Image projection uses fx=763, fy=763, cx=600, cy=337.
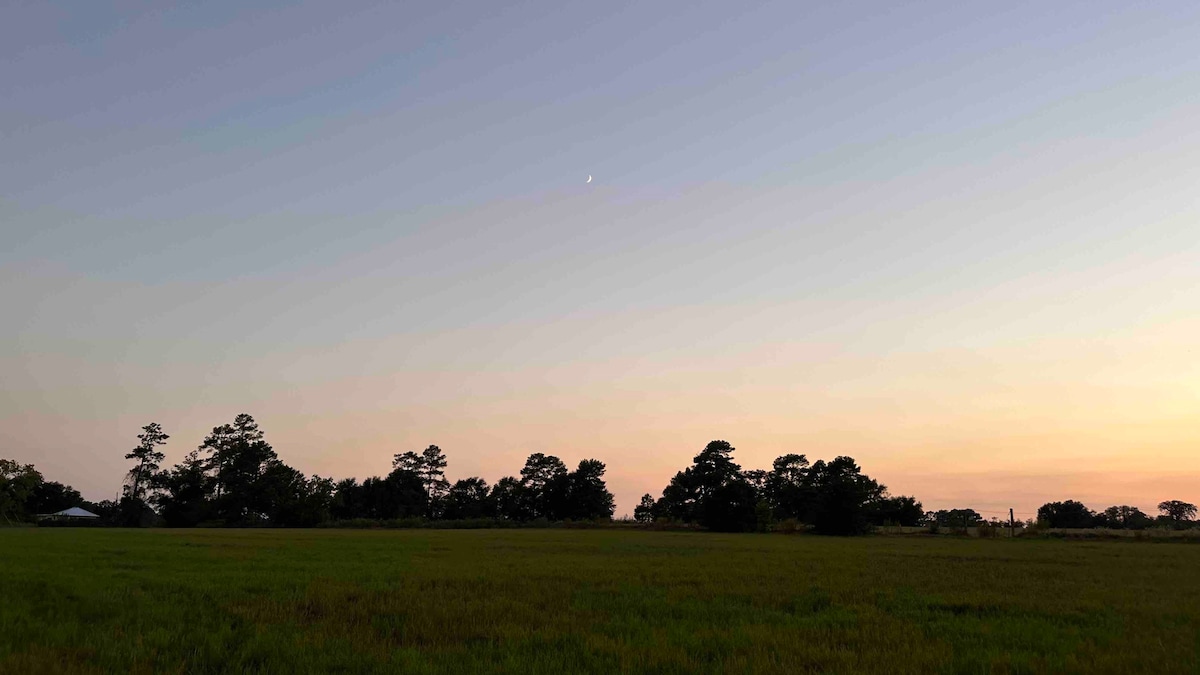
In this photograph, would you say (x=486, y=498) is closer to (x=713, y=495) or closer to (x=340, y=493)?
(x=340, y=493)

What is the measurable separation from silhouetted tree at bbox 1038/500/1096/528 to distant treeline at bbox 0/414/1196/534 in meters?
0.24

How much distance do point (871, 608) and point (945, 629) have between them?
197 cm

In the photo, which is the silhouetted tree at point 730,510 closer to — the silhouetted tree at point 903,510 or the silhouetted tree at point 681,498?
the silhouetted tree at point 681,498

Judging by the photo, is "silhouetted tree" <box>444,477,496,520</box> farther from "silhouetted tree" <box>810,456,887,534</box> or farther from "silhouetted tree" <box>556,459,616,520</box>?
"silhouetted tree" <box>810,456,887,534</box>

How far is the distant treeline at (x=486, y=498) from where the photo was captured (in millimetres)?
76312

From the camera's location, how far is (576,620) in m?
10.9

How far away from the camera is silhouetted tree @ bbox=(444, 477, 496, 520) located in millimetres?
120062

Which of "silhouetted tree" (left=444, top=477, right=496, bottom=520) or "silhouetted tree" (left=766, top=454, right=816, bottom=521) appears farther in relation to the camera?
"silhouetted tree" (left=444, top=477, right=496, bottom=520)

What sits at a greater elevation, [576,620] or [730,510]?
[576,620]

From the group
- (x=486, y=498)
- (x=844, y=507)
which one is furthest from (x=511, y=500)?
(x=844, y=507)

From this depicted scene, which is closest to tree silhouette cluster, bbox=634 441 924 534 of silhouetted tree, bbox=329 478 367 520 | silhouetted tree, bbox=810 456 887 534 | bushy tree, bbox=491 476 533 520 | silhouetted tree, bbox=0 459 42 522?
silhouetted tree, bbox=810 456 887 534

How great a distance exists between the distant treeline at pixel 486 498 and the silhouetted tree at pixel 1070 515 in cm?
24

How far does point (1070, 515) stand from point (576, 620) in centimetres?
11674

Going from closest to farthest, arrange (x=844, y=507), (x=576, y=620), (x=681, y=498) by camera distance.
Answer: (x=576, y=620)
(x=844, y=507)
(x=681, y=498)
